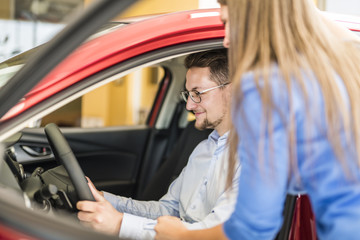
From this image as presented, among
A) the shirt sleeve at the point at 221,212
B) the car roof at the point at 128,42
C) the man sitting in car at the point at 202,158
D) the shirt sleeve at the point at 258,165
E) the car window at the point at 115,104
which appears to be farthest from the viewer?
the car window at the point at 115,104

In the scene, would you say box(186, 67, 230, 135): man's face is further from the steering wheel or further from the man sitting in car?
the steering wheel

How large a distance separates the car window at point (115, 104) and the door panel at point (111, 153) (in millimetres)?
5196

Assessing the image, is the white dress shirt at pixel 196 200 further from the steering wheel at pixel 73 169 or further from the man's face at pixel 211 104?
the steering wheel at pixel 73 169

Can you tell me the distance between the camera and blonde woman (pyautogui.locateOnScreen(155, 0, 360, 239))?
3.15ft

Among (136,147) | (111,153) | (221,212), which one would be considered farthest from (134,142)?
(221,212)

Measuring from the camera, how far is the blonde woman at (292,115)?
0.96m

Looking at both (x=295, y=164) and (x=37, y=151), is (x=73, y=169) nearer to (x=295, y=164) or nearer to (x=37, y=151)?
(x=295, y=164)

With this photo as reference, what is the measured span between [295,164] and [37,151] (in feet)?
6.63

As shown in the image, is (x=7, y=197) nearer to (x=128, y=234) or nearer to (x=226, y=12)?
(x=128, y=234)

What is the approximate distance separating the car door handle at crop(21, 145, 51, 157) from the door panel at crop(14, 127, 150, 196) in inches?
3.9

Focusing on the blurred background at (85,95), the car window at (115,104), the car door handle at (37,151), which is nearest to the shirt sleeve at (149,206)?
the car door handle at (37,151)

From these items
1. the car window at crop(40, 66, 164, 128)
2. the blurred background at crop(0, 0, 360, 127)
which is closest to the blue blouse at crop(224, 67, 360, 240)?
the blurred background at crop(0, 0, 360, 127)

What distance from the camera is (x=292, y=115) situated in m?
0.96

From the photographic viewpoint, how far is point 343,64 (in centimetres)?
103
